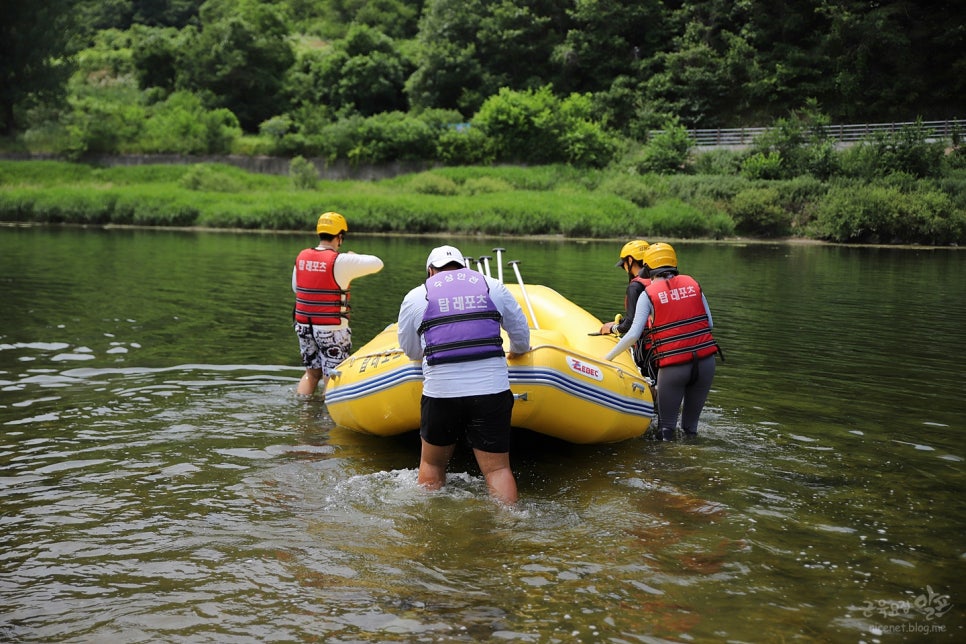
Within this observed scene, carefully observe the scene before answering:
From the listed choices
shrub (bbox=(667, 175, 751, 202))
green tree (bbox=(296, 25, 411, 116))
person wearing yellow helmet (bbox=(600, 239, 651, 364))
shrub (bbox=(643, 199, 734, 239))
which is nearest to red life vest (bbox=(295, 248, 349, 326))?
person wearing yellow helmet (bbox=(600, 239, 651, 364))

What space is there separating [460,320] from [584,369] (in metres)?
1.54

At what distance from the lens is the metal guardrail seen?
34812mm

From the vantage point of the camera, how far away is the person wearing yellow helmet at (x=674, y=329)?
6.58 metres

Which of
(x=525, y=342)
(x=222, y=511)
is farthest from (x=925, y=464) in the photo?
(x=222, y=511)

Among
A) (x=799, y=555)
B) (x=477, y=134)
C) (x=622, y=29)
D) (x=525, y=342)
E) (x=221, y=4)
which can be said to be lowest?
(x=799, y=555)

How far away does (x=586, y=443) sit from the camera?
259 inches

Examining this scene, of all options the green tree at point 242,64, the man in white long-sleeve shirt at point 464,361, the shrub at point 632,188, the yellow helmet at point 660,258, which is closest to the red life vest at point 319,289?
the man in white long-sleeve shirt at point 464,361

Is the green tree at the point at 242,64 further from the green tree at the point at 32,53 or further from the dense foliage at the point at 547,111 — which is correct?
the green tree at the point at 32,53

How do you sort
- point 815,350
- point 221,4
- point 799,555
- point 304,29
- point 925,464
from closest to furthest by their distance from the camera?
1. point 799,555
2. point 925,464
3. point 815,350
4. point 221,4
5. point 304,29

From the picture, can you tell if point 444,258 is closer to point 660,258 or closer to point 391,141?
point 660,258

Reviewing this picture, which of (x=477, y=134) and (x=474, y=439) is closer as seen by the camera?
(x=474, y=439)

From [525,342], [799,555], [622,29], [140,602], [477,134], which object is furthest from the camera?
[622,29]

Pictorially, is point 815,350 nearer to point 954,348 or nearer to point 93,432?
point 954,348

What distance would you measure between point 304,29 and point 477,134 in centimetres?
3634
